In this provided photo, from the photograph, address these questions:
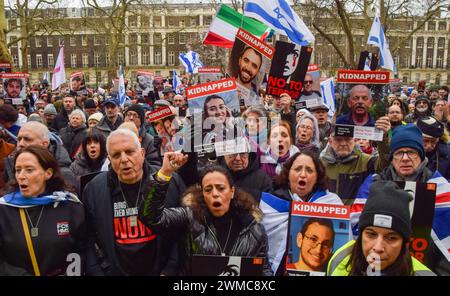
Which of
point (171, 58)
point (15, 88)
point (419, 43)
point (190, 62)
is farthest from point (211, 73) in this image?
point (419, 43)

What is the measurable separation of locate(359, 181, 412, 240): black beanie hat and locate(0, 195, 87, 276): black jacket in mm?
1746

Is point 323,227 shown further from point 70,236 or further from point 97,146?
point 97,146

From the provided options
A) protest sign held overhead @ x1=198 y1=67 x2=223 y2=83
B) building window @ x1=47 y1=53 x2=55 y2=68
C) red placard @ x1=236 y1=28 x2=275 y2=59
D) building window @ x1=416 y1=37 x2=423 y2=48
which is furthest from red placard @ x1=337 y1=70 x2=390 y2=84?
building window @ x1=416 y1=37 x2=423 y2=48

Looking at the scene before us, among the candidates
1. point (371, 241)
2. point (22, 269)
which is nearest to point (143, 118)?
point (22, 269)

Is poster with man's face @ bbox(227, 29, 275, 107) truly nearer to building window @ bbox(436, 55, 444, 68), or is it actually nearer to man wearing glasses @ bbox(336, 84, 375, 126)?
man wearing glasses @ bbox(336, 84, 375, 126)

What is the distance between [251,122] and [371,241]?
2.79 metres

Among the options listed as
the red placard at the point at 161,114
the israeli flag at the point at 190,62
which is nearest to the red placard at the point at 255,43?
the red placard at the point at 161,114

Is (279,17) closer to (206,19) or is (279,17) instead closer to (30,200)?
(30,200)

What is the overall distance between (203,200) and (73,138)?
4.07m

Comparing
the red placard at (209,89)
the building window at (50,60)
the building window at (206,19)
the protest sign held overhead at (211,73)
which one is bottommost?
the red placard at (209,89)

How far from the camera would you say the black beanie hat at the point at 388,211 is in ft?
7.41

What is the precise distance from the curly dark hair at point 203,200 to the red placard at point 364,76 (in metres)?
1.79

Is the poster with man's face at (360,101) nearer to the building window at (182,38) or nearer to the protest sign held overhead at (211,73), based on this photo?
the protest sign held overhead at (211,73)

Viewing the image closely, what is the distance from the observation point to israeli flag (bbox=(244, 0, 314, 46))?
213 inches
